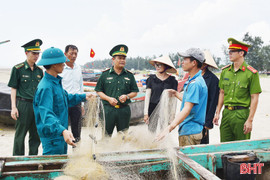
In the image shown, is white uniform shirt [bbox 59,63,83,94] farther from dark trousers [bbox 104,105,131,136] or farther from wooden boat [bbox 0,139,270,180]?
wooden boat [bbox 0,139,270,180]

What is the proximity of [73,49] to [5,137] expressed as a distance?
3611 mm

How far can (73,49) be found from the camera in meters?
4.15

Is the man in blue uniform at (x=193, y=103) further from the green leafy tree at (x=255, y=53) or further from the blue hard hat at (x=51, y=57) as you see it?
the green leafy tree at (x=255, y=53)

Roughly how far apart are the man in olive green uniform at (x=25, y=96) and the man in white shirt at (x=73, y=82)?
52 centimetres

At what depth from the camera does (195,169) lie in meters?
1.84

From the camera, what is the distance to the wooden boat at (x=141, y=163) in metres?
1.88

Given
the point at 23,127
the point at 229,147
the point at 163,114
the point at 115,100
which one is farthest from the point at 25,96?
the point at 229,147

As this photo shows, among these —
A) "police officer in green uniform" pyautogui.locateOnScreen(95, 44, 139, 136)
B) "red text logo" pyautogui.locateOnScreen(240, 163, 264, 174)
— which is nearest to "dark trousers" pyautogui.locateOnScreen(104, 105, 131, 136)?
"police officer in green uniform" pyautogui.locateOnScreen(95, 44, 139, 136)

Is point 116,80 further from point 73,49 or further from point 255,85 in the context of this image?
point 255,85

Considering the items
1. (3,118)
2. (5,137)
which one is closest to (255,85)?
(5,137)

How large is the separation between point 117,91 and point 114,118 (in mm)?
502

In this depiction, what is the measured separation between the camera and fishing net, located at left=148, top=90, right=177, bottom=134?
2802 millimetres

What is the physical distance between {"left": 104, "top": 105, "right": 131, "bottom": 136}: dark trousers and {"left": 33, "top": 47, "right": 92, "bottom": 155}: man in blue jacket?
116 cm

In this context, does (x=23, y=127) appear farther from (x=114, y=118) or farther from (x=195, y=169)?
(x=195, y=169)
